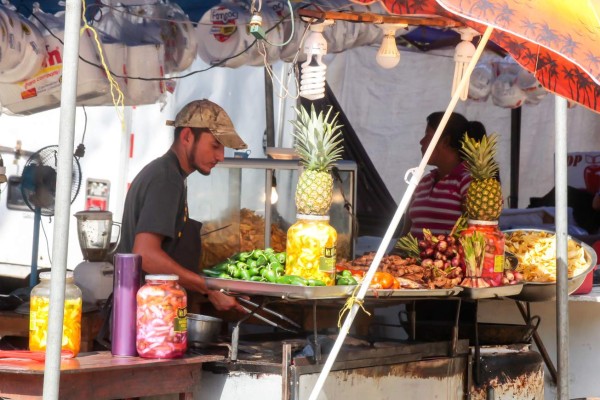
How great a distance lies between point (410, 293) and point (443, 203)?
6.28ft

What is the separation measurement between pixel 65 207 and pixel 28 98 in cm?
346

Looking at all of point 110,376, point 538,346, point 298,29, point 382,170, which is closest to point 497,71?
point 382,170

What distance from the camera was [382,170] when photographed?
9.33 m

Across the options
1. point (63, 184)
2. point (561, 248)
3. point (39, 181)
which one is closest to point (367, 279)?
point (63, 184)

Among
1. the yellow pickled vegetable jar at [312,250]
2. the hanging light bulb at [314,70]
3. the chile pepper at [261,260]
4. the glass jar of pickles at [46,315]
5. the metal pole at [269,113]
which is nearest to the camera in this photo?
the glass jar of pickles at [46,315]

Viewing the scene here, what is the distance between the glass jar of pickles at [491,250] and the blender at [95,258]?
2150mm

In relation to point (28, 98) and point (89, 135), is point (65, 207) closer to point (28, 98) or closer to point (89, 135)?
point (28, 98)

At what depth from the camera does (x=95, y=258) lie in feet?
19.4

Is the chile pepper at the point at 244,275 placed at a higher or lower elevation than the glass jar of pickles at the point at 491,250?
lower

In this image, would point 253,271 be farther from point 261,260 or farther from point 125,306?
point 125,306

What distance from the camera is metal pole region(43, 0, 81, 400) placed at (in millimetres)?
2979

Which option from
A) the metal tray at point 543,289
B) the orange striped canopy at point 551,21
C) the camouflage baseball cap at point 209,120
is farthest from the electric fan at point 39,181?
the orange striped canopy at point 551,21

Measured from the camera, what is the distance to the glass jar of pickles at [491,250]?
462cm

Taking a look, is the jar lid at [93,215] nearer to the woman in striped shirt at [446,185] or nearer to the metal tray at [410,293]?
the woman in striped shirt at [446,185]
